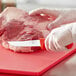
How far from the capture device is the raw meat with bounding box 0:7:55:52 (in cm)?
107

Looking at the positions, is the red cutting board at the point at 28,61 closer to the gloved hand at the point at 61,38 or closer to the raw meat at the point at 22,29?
the raw meat at the point at 22,29

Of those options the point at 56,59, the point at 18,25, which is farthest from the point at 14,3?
the point at 56,59

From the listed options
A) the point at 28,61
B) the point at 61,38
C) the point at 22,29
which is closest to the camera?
the point at 61,38

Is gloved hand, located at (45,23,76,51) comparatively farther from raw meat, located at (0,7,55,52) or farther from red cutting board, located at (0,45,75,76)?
raw meat, located at (0,7,55,52)

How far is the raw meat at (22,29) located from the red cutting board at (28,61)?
0.03 m

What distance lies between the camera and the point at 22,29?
113cm

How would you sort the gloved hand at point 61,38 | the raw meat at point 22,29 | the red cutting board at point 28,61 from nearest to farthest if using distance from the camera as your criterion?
the gloved hand at point 61,38 < the red cutting board at point 28,61 < the raw meat at point 22,29

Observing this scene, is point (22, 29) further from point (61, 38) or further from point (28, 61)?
point (61, 38)

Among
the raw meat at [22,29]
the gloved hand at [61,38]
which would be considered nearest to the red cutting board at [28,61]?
the raw meat at [22,29]

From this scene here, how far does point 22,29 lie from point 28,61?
0.65ft

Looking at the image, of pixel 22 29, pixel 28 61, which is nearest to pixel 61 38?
pixel 28 61

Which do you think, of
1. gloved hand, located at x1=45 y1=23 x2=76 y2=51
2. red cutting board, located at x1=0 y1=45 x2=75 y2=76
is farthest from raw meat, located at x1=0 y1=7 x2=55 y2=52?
gloved hand, located at x1=45 y1=23 x2=76 y2=51

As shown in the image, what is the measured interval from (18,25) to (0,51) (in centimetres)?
14

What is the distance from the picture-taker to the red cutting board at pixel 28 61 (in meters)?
0.89
